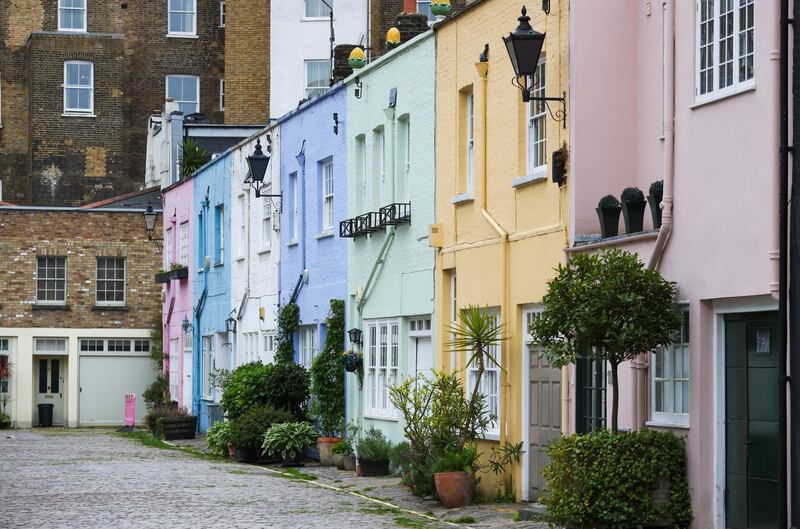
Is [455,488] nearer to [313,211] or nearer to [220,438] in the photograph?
[313,211]

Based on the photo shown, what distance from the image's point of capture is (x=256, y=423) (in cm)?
2727

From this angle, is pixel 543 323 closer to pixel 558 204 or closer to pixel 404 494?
pixel 558 204

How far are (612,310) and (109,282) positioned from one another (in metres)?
34.3

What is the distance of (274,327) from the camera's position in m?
31.5

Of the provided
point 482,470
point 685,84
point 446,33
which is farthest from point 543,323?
point 446,33

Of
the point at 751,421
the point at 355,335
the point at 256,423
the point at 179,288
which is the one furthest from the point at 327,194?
the point at 179,288

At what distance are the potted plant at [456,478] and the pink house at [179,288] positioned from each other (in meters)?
22.3


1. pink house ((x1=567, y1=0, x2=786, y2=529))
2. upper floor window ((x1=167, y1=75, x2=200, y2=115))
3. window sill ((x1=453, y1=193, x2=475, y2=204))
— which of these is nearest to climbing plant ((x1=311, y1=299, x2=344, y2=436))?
window sill ((x1=453, y1=193, x2=475, y2=204))

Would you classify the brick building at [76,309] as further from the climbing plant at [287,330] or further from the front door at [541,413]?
the front door at [541,413]

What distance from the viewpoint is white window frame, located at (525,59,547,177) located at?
18.2m

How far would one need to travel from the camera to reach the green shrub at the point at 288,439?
26484 mm

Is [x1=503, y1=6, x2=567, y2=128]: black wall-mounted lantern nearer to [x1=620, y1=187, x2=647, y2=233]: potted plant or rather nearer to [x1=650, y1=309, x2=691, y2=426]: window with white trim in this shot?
[x1=620, y1=187, x2=647, y2=233]: potted plant

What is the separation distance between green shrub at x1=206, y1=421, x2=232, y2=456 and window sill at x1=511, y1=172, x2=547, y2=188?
11063 mm

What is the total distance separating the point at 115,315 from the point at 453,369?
2732 centimetres
